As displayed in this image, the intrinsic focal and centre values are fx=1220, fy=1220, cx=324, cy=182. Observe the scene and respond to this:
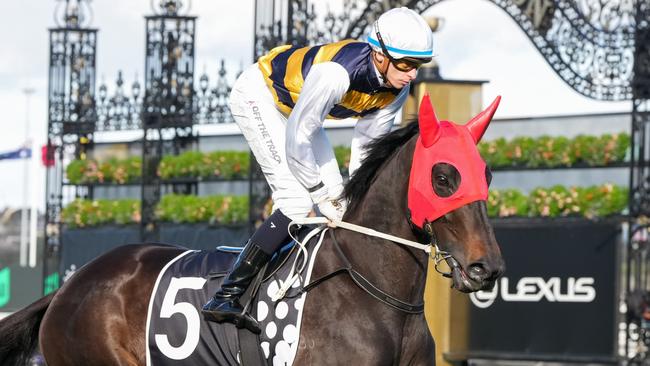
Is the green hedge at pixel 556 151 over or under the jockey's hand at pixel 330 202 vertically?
over

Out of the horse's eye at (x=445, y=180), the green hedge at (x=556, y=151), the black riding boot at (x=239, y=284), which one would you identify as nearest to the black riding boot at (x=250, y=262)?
the black riding boot at (x=239, y=284)

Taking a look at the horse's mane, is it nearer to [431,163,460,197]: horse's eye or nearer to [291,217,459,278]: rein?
[291,217,459,278]: rein

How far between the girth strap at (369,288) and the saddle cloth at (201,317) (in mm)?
70

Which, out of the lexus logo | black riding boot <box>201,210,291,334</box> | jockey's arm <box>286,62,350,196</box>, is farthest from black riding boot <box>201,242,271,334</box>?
the lexus logo

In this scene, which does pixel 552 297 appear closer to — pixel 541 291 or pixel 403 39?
pixel 541 291

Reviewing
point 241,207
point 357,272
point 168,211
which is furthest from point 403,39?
point 168,211

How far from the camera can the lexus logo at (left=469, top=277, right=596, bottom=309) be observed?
374 inches

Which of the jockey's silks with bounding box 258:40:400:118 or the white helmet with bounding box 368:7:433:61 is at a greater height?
the white helmet with bounding box 368:7:433:61

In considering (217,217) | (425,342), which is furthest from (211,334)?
(217,217)

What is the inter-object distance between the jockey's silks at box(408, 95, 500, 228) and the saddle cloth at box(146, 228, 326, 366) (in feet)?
1.80

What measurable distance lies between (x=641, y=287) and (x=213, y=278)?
18.3 feet

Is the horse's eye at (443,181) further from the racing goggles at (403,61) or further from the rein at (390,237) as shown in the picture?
the racing goggles at (403,61)

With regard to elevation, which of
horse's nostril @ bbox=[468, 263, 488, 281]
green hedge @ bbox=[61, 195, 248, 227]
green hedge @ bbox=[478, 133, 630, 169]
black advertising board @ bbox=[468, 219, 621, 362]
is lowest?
black advertising board @ bbox=[468, 219, 621, 362]

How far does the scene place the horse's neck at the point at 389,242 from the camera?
15.8 ft
